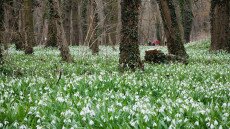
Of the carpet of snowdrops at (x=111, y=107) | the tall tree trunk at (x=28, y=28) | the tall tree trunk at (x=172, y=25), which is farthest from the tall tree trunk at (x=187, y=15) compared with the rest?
the carpet of snowdrops at (x=111, y=107)

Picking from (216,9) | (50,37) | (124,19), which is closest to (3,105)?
(124,19)

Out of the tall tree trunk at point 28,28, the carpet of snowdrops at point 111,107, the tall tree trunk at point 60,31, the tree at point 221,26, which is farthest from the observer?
the tree at point 221,26

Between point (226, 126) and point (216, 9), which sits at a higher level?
point (216, 9)

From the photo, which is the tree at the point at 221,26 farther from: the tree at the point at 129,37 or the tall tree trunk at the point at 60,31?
the tree at the point at 129,37

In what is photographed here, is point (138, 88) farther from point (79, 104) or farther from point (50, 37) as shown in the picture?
point (50, 37)

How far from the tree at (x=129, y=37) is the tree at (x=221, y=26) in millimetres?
14321

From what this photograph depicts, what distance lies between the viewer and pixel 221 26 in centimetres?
2661

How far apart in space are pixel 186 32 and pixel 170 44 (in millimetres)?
34612

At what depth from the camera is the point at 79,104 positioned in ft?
24.0

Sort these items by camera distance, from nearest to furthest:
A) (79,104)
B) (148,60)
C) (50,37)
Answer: (79,104)
(148,60)
(50,37)

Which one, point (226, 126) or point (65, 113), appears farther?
point (65, 113)

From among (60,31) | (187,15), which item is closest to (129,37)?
(60,31)

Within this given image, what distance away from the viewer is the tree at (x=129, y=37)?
13523 mm

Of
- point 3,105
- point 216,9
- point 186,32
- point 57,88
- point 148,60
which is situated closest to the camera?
point 3,105
